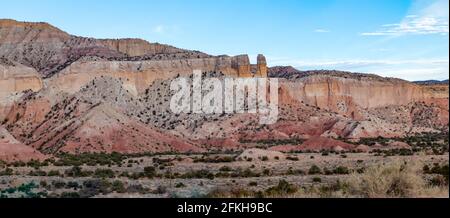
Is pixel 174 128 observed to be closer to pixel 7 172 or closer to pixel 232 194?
pixel 7 172

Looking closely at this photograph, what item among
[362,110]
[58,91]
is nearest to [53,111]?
[58,91]

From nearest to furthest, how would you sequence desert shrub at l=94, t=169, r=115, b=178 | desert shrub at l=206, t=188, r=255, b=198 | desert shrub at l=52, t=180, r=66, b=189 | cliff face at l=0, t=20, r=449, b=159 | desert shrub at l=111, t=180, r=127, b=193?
1. desert shrub at l=206, t=188, r=255, b=198
2. desert shrub at l=111, t=180, r=127, b=193
3. desert shrub at l=52, t=180, r=66, b=189
4. desert shrub at l=94, t=169, r=115, b=178
5. cliff face at l=0, t=20, r=449, b=159

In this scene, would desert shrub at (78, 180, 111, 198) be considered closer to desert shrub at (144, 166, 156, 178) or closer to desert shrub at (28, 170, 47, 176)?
desert shrub at (144, 166, 156, 178)

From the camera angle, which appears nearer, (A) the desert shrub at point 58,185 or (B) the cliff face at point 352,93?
(A) the desert shrub at point 58,185

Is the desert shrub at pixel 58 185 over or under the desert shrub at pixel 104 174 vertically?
over

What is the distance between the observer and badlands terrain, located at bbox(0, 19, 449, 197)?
3312 centimetres

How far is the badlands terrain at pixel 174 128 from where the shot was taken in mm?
33125

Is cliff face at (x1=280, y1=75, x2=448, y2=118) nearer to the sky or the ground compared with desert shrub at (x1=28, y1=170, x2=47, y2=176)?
nearer to the sky

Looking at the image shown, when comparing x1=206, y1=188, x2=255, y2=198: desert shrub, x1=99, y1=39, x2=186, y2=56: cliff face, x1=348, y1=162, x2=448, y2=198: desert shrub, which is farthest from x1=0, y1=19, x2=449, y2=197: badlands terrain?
x1=206, y1=188, x2=255, y2=198: desert shrub

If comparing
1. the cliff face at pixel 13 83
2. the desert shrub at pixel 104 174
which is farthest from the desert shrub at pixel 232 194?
the cliff face at pixel 13 83

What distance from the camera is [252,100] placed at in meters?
96.9

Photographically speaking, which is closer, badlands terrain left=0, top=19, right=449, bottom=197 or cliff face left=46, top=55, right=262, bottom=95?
badlands terrain left=0, top=19, right=449, bottom=197

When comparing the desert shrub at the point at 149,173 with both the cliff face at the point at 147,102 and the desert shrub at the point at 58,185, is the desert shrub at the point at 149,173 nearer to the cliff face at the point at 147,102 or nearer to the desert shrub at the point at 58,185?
the desert shrub at the point at 58,185

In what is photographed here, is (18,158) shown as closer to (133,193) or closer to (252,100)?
(133,193)
